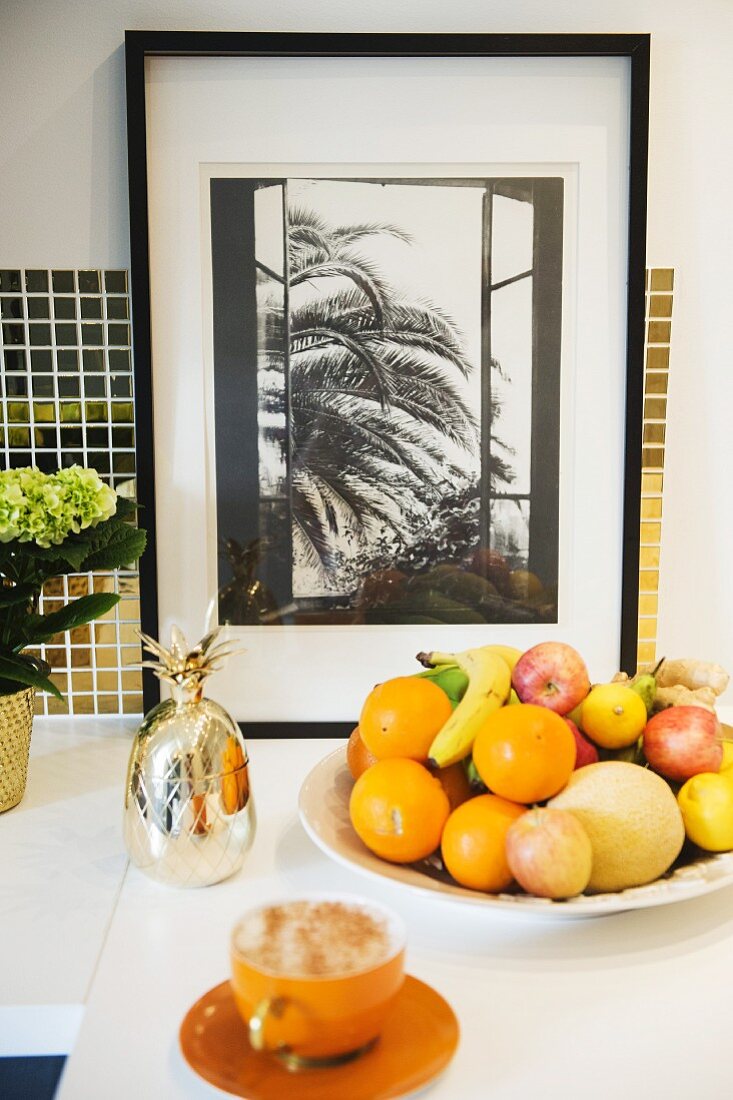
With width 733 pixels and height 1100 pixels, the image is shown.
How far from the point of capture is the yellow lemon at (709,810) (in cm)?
76

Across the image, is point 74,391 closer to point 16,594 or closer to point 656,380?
point 16,594

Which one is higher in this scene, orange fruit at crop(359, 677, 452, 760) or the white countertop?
orange fruit at crop(359, 677, 452, 760)

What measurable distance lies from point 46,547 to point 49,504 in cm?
5

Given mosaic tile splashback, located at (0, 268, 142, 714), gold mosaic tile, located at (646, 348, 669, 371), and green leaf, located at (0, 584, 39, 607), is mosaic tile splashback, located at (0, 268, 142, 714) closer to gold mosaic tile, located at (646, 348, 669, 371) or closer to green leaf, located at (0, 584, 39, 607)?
green leaf, located at (0, 584, 39, 607)

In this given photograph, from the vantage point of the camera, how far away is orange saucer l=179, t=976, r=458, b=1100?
0.53 metres

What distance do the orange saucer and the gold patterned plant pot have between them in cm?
45

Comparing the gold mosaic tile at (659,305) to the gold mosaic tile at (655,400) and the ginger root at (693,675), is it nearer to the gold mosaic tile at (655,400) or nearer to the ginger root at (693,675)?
the gold mosaic tile at (655,400)

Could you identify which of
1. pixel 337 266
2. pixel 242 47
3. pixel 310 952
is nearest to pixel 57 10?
pixel 242 47

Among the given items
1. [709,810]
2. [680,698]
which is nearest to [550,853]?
[709,810]

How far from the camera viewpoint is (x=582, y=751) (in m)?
0.81

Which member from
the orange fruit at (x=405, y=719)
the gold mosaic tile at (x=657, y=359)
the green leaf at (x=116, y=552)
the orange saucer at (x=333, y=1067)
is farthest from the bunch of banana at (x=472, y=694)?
the gold mosaic tile at (x=657, y=359)

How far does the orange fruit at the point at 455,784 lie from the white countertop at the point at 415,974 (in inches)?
3.6

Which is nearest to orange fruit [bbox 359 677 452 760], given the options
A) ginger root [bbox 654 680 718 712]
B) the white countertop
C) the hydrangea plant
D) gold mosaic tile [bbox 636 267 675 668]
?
the white countertop

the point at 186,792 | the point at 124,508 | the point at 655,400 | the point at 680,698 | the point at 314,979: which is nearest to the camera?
the point at 314,979
